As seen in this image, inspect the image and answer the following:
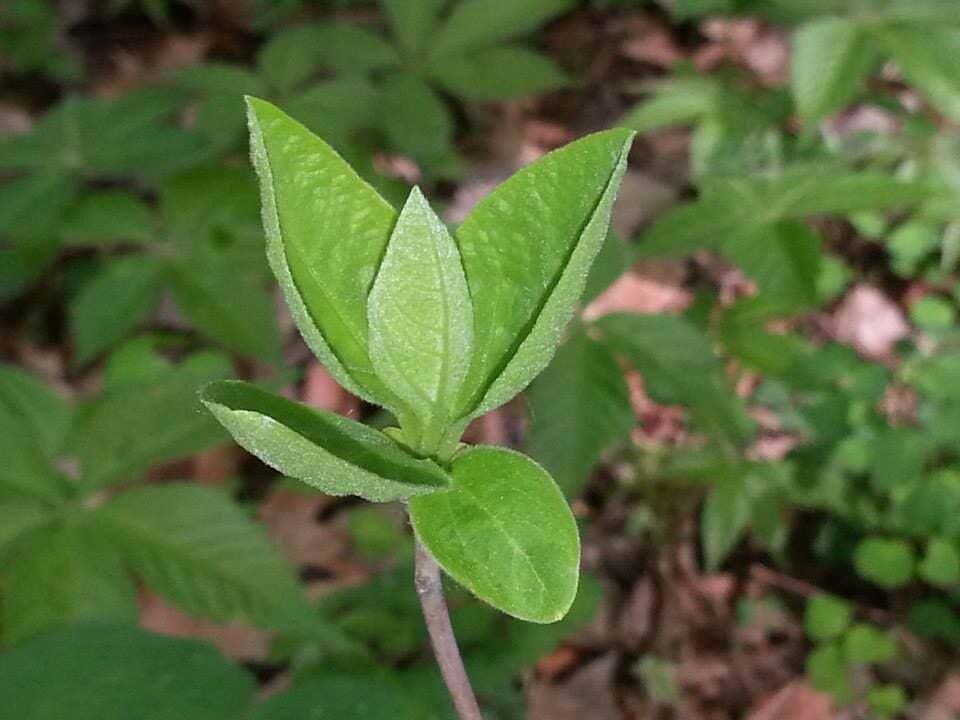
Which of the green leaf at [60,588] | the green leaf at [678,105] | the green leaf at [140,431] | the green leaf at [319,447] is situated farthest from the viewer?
the green leaf at [678,105]

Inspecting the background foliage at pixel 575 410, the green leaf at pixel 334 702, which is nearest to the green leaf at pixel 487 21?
the background foliage at pixel 575 410

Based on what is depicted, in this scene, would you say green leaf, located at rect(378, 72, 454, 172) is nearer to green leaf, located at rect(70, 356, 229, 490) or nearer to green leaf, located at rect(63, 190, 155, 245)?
green leaf, located at rect(63, 190, 155, 245)

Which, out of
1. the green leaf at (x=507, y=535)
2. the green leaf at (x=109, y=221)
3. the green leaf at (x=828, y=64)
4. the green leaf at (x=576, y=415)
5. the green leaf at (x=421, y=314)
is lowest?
the green leaf at (x=109, y=221)

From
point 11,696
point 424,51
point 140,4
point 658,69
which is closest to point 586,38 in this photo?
point 658,69

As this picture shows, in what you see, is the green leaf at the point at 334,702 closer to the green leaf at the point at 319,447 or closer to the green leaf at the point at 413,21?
the green leaf at the point at 319,447

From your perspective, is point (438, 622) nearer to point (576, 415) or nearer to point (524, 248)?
point (524, 248)

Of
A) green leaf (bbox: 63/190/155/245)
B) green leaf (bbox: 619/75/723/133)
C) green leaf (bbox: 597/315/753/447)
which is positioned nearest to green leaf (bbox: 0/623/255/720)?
green leaf (bbox: 597/315/753/447)
